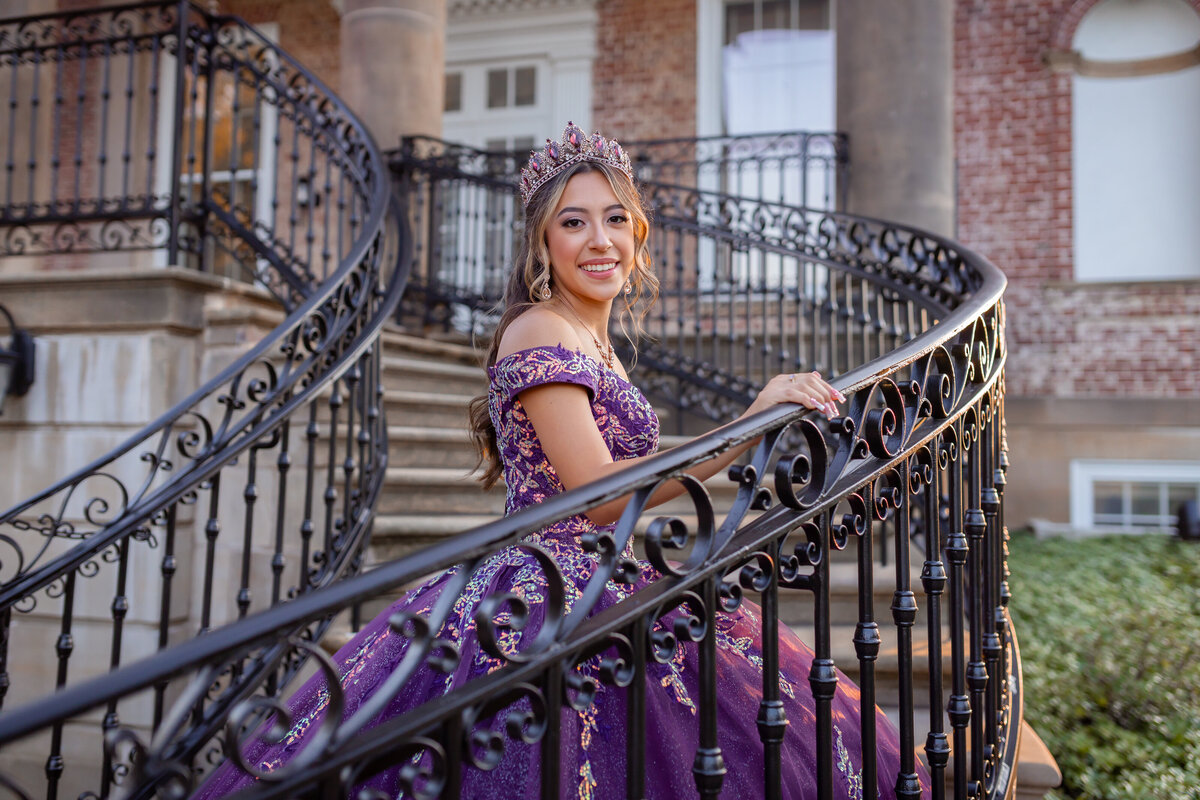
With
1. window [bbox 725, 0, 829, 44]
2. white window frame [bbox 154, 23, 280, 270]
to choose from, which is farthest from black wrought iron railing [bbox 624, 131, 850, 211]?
white window frame [bbox 154, 23, 280, 270]

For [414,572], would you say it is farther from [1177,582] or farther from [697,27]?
[697,27]

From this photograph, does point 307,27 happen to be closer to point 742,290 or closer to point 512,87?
point 512,87

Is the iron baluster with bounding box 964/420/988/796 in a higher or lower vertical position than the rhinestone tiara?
lower

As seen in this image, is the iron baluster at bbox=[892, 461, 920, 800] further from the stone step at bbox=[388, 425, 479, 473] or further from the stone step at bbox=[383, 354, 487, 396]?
the stone step at bbox=[383, 354, 487, 396]

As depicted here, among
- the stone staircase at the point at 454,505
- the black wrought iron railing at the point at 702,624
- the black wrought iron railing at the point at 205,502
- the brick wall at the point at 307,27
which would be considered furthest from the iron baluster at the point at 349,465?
the brick wall at the point at 307,27

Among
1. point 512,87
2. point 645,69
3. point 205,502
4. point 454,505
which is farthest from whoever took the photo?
point 512,87

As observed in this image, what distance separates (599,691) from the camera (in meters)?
1.58

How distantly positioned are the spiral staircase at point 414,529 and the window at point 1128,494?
2.99 metres

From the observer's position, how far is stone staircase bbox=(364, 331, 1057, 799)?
109 inches

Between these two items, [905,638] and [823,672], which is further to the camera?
[905,638]

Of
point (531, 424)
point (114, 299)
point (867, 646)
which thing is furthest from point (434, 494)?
point (867, 646)

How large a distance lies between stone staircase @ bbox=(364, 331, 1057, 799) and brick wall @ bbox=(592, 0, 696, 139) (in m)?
4.17

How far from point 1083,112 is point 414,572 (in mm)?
8534

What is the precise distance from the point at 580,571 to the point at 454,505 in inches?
91.5
